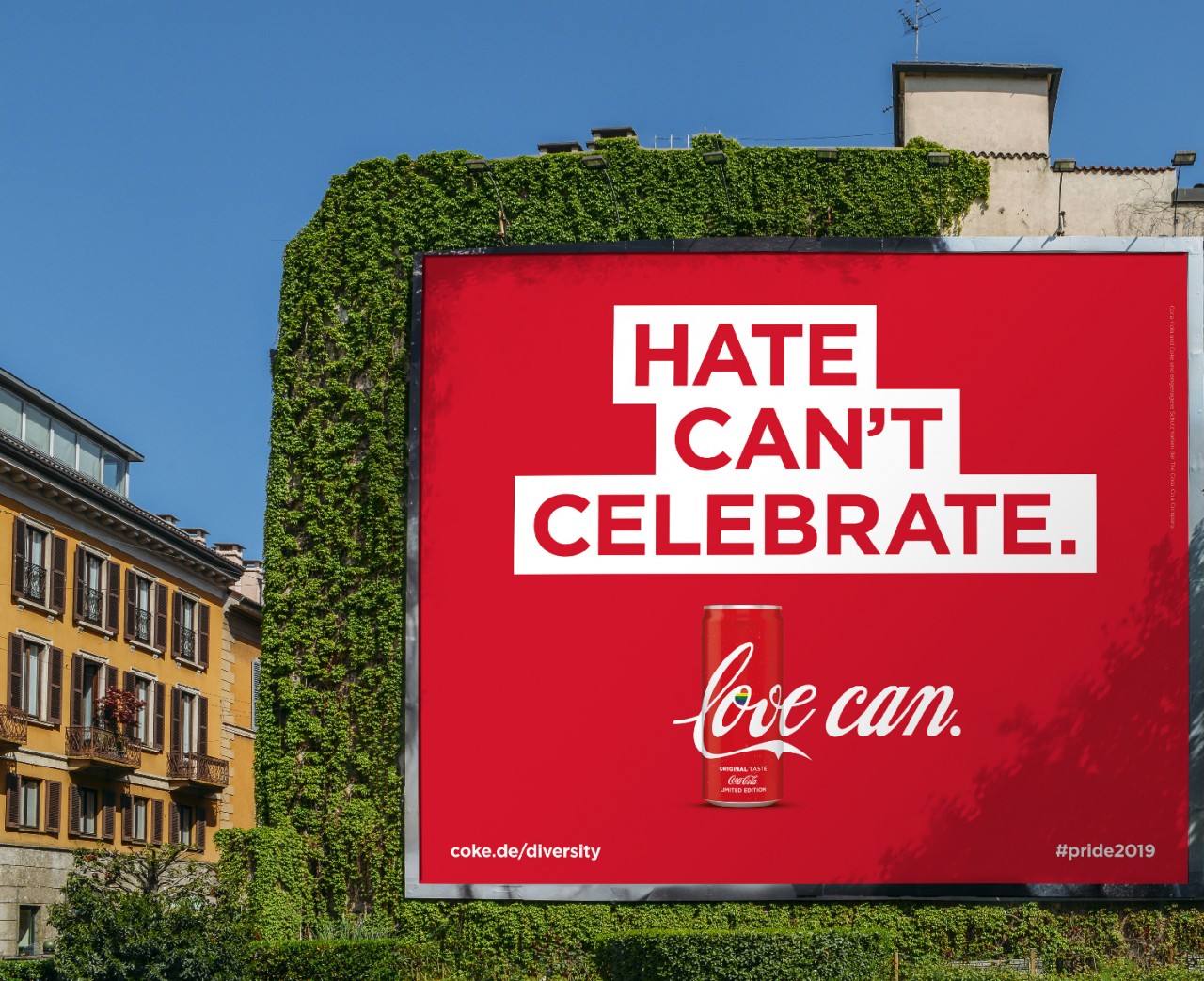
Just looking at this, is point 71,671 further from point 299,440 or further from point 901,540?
point 901,540

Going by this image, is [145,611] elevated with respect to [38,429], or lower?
lower

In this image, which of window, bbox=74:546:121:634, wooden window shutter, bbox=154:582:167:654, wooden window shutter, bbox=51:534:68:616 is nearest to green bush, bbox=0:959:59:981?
wooden window shutter, bbox=51:534:68:616

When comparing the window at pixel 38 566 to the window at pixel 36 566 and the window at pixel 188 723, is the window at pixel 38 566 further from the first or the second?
the window at pixel 188 723

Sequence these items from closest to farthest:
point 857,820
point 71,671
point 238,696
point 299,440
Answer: point 857,820
point 299,440
point 71,671
point 238,696

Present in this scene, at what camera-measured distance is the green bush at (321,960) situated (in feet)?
63.5

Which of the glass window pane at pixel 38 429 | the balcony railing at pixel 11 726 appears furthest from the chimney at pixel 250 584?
the balcony railing at pixel 11 726

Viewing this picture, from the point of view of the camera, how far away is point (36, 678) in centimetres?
4150

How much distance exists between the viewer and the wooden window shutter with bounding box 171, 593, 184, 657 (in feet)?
168

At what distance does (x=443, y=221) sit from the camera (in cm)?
2339

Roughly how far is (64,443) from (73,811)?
528 inches

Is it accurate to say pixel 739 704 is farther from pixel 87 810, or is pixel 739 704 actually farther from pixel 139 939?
pixel 87 810

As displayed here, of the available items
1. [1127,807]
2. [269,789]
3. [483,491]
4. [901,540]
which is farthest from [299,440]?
[1127,807]

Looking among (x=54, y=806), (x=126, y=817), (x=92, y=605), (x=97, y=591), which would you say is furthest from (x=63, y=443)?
(x=54, y=806)

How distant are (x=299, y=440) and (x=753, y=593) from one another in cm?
673
